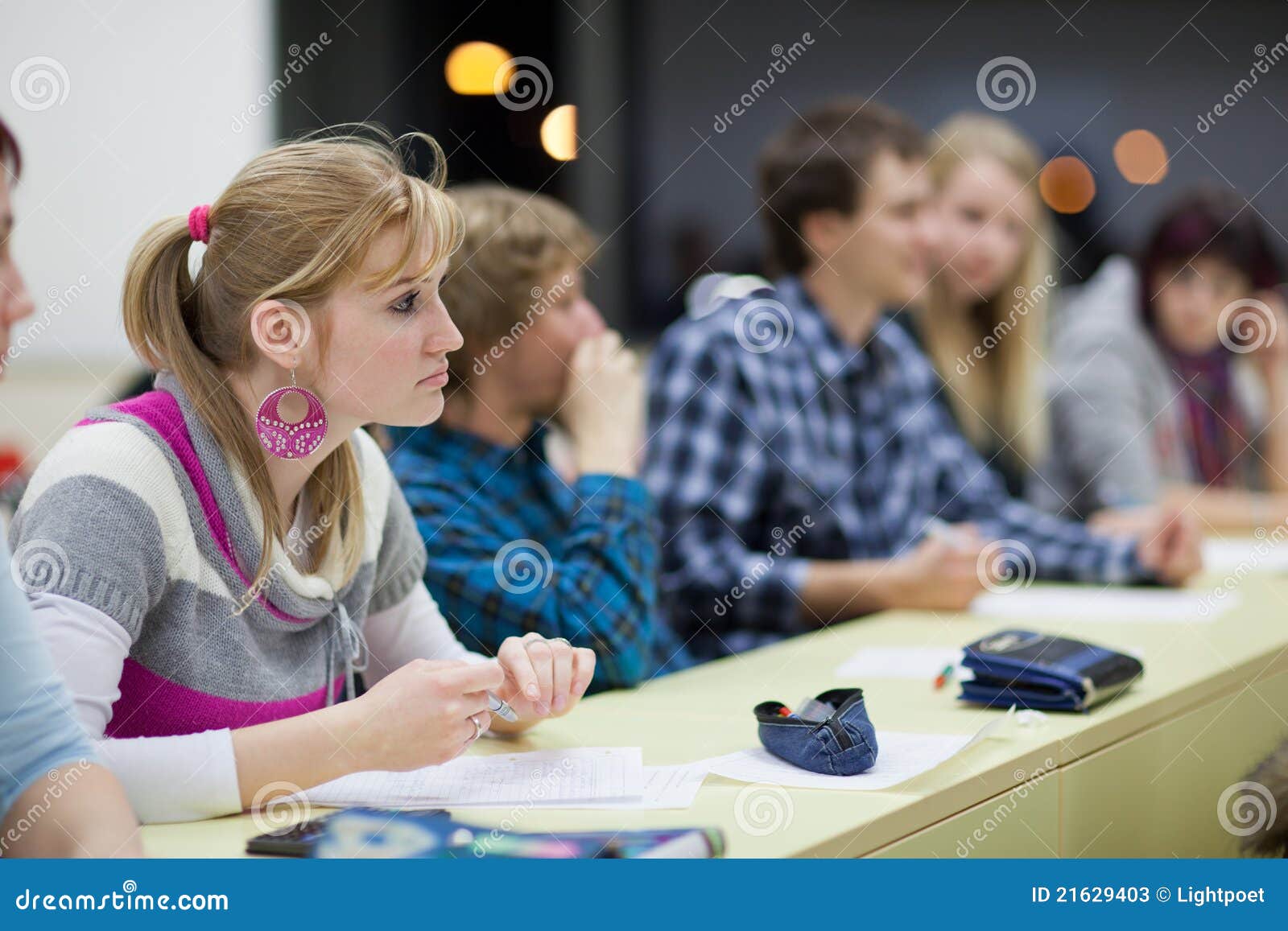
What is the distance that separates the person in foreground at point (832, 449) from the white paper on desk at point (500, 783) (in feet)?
3.15

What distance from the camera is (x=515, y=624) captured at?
181 centimetres

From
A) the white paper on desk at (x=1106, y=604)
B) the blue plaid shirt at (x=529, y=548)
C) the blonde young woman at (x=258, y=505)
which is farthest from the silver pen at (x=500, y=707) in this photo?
the white paper on desk at (x=1106, y=604)

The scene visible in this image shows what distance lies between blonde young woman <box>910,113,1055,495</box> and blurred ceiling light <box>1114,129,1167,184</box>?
5.65 ft

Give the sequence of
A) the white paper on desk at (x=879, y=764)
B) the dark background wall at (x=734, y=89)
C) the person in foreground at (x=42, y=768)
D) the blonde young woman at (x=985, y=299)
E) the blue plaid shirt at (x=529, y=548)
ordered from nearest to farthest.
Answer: the person in foreground at (x=42, y=768) → the white paper on desk at (x=879, y=764) → the blue plaid shirt at (x=529, y=548) → the blonde young woman at (x=985, y=299) → the dark background wall at (x=734, y=89)

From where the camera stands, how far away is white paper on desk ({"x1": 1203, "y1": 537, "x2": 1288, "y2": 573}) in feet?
9.23

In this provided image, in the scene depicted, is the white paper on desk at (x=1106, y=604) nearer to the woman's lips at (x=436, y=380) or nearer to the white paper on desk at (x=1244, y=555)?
the white paper on desk at (x=1244, y=555)

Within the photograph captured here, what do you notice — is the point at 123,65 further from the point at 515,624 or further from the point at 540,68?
the point at 515,624

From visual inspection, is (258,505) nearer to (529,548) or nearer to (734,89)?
(529,548)

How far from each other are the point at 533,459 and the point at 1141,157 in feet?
12.4

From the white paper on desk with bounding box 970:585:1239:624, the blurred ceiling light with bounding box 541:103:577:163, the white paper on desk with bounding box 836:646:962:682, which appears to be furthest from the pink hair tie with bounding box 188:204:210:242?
the blurred ceiling light with bounding box 541:103:577:163

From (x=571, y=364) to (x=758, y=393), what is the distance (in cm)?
53

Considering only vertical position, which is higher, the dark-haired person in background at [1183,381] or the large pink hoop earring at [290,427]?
the dark-haired person in background at [1183,381]

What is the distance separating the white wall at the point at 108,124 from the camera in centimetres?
368
